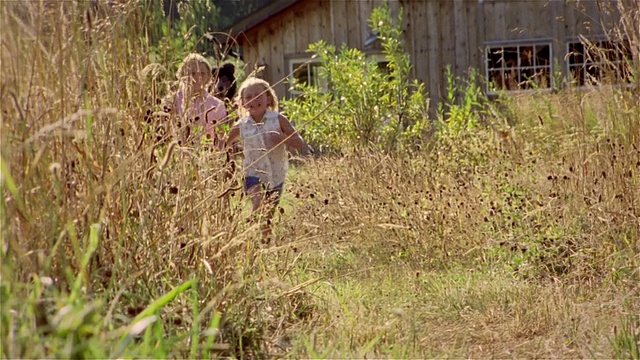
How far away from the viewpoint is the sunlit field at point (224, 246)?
3117 mm

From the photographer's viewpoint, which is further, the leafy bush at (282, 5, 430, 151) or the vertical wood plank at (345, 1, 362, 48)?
the vertical wood plank at (345, 1, 362, 48)

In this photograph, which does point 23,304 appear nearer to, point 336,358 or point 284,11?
point 336,358

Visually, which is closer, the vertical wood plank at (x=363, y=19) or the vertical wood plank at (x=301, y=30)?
the vertical wood plank at (x=363, y=19)

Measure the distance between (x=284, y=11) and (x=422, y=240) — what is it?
12371mm

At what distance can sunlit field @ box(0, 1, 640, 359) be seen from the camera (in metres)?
3.12

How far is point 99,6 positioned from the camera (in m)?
4.12

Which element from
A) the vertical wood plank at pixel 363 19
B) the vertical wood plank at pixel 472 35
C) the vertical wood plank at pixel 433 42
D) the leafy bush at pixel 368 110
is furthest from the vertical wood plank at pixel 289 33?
the leafy bush at pixel 368 110

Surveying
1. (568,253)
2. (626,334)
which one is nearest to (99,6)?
(626,334)

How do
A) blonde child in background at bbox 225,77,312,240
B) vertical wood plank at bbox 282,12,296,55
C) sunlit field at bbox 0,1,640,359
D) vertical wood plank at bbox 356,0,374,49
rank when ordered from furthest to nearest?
vertical wood plank at bbox 282,12,296,55
vertical wood plank at bbox 356,0,374,49
blonde child in background at bbox 225,77,312,240
sunlit field at bbox 0,1,640,359

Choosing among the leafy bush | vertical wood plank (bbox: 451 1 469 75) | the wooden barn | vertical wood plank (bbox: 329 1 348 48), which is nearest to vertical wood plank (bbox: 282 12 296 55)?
the wooden barn

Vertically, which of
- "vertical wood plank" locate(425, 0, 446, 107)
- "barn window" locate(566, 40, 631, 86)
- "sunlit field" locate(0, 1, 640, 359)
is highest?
"vertical wood plank" locate(425, 0, 446, 107)

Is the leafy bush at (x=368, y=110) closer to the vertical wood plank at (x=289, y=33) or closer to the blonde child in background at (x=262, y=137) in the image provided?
the blonde child in background at (x=262, y=137)

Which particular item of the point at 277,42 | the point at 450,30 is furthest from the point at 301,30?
the point at 450,30

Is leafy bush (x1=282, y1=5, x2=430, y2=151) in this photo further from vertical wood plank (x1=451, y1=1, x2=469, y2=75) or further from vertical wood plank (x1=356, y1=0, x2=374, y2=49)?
vertical wood plank (x1=356, y1=0, x2=374, y2=49)
